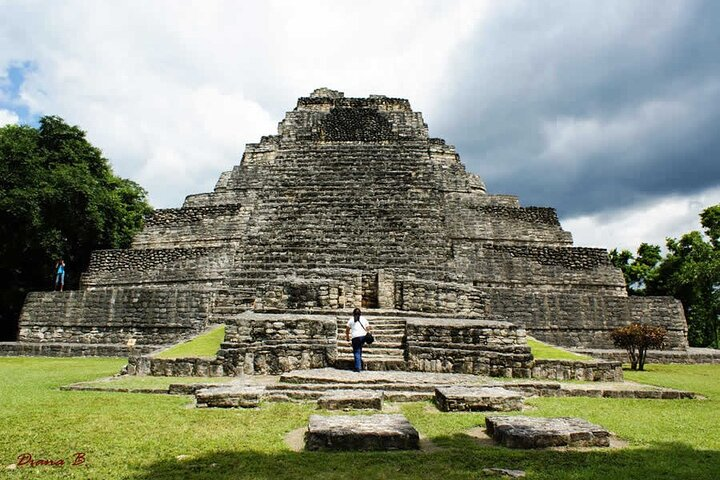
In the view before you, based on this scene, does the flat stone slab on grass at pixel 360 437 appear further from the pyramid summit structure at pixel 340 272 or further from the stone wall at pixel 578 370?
the stone wall at pixel 578 370

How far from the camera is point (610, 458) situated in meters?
4.02

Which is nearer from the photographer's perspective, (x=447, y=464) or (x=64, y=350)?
(x=447, y=464)

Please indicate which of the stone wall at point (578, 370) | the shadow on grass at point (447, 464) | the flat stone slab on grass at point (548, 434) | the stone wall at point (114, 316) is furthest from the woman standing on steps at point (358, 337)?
the stone wall at point (114, 316)

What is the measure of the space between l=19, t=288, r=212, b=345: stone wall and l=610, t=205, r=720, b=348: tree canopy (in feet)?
58.4

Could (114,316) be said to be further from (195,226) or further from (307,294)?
(307,294)

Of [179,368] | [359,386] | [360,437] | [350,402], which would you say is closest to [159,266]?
[179,368]

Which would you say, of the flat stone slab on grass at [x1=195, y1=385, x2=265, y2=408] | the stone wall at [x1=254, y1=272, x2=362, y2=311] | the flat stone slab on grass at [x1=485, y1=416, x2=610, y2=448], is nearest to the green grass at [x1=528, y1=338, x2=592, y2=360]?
the stone wall at [x1=254, y1=272, x2=362, y2=311]

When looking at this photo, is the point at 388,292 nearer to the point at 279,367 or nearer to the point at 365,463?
the point at 279,367

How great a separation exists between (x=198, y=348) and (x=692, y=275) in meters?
18.5

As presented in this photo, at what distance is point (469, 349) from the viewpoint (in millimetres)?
8680

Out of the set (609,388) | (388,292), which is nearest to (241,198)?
(388,292)

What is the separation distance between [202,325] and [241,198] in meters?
6.68

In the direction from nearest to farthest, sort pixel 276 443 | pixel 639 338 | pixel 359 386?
1. pixel 276 443
2. pixel 359 386
3. pixel 639 338

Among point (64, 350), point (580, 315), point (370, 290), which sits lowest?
point (64, 350)
